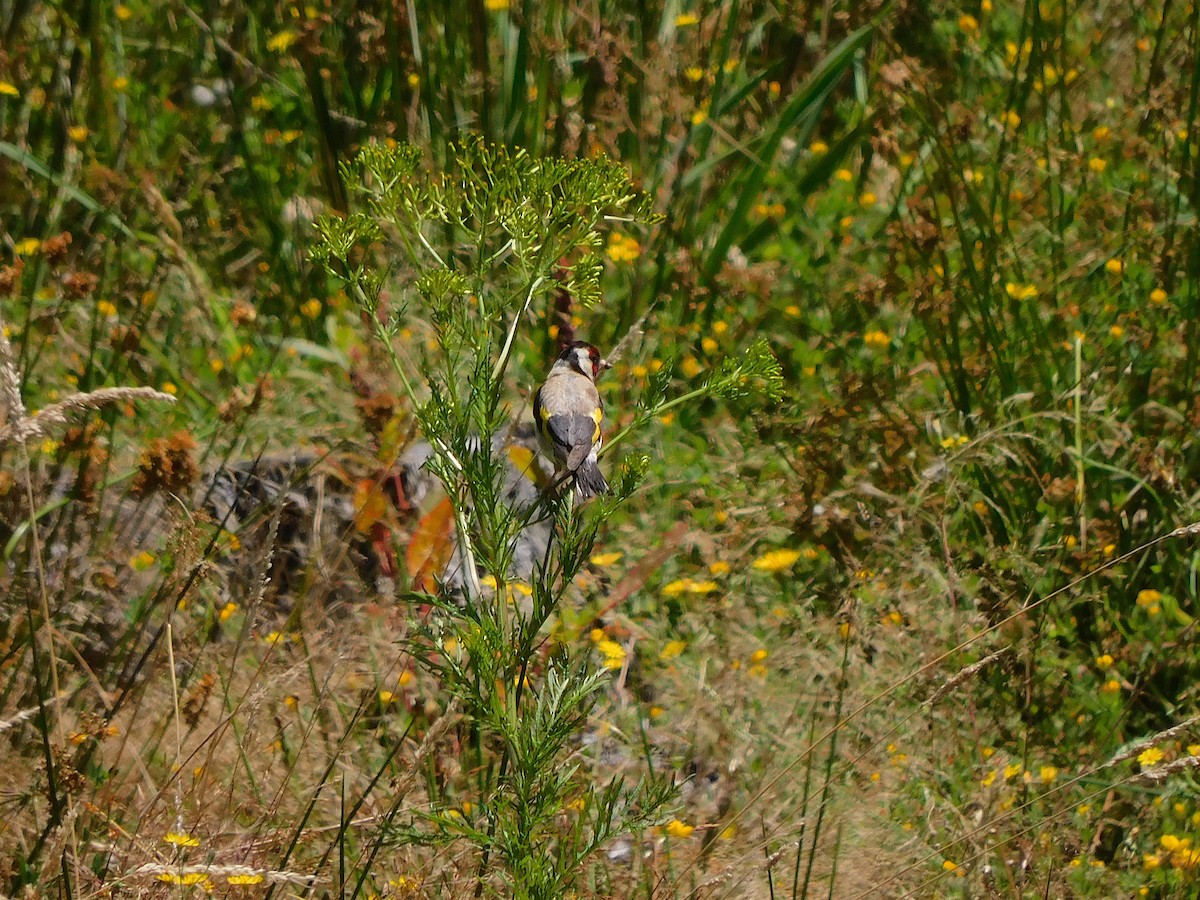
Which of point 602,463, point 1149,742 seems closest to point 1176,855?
point 1149,742

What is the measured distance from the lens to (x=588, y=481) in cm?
229

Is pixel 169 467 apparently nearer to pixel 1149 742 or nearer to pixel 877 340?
pixel 1149 742

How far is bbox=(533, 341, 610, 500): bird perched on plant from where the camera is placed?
2.27m

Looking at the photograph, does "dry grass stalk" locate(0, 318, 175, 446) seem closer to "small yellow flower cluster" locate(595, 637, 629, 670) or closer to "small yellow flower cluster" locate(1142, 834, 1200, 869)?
"small yellow flower cluster" locate(595, 637, 629, 670)

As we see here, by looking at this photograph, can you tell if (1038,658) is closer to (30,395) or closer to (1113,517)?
(1113,517)

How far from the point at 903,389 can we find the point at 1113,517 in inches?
31.2

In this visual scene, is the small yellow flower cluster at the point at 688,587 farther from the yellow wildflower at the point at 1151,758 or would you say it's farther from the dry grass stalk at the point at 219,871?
the dry grass stalk at the point at 219,871

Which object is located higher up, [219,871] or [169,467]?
[169,467]

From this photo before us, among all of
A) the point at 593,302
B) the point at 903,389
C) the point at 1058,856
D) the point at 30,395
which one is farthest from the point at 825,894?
the point at 30,395

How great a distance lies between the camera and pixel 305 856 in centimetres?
228

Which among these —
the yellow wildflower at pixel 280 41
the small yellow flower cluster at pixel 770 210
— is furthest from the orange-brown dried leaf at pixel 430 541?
the yellow wildflower at pixel 280 41

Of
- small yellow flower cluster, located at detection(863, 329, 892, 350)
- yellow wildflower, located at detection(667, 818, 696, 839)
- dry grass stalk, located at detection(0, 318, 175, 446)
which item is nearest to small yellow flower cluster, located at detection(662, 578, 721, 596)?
yellow wildflower, located at detection(667, 818, 696, 839)

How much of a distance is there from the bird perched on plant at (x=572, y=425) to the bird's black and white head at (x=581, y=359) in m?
0.13

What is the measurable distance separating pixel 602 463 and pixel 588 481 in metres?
0.73
